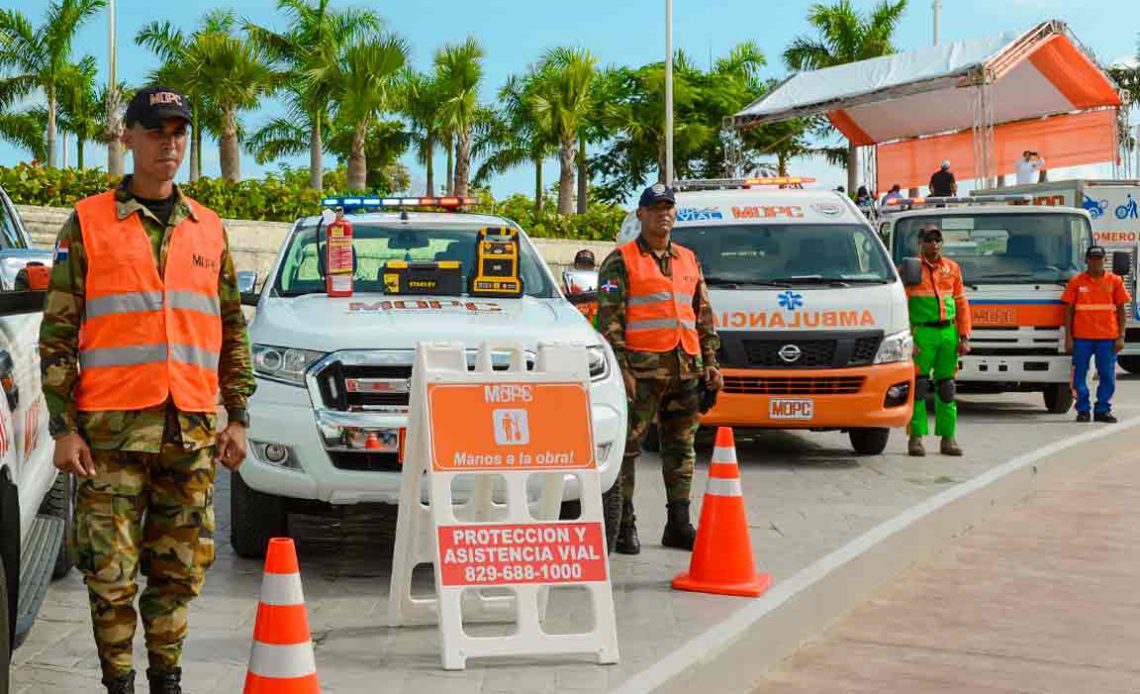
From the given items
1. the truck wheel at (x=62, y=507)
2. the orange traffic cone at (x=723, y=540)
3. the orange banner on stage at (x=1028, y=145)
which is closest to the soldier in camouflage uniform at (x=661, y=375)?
the orange traffic cone at (x=723, y=540)

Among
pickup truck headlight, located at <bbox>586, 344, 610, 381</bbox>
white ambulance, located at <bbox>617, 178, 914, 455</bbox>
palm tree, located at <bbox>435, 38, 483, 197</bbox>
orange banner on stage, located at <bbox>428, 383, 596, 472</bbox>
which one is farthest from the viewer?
palm tree, located at <bbox>435, 38, 483, 197</bbox>

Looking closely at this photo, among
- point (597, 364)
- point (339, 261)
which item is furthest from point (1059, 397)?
point (339, 261)

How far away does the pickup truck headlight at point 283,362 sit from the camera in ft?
22.8

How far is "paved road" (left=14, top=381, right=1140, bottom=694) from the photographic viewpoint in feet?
17.7

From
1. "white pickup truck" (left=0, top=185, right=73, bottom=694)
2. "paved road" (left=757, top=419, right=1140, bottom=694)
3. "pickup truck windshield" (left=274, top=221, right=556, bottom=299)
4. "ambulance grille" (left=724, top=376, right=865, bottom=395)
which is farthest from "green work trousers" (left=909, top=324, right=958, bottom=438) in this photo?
"white pickup truck" (left=0, top=185, right=73, bottom=694)

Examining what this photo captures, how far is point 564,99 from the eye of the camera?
166 ft

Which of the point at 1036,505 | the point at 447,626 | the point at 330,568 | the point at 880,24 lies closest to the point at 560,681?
the point at 447,626

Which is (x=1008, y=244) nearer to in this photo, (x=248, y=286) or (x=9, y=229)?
(x=248, y=286)

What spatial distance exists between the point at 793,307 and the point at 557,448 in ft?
19.9

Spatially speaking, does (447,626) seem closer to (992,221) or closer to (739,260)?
(739,260)

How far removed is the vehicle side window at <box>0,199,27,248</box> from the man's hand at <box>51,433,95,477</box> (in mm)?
4587

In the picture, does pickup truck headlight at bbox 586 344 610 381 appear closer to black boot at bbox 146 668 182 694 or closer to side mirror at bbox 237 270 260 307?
side mirror at bbox 237 270 260 307

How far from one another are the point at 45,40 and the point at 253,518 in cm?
3998

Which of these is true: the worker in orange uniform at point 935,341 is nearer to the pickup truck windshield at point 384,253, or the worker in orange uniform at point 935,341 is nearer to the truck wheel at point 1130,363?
the pickup truck windshield at point 384,253
